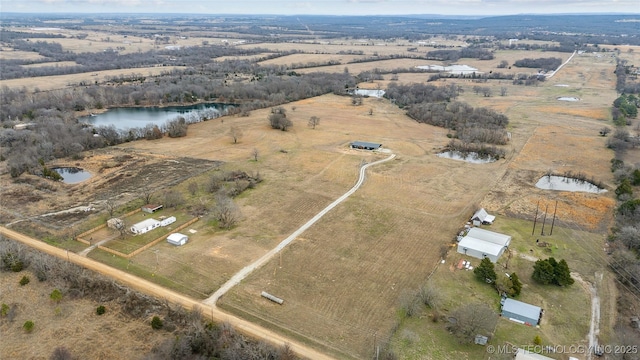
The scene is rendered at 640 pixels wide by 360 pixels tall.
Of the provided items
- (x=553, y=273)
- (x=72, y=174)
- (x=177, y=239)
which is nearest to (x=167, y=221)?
(x=177, y=239)

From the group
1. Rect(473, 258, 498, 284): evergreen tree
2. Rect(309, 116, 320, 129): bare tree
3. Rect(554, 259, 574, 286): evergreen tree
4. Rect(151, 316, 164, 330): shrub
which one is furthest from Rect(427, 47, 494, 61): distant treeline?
Rect(151, 316, 164, 330): shrub

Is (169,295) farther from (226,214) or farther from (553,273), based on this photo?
(553,273)

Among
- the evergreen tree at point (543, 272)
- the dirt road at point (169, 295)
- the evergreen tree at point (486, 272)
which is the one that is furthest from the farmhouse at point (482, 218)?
the dirt road at point (169, 295)

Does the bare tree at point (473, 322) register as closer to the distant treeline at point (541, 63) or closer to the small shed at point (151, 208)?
the small shed at point (151, 208)

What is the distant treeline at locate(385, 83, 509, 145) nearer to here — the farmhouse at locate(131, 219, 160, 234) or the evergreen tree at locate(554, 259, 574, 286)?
the evergreen tree at locate(554, 259, 574, 286)

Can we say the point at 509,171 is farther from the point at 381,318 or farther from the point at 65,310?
the point at 65,310

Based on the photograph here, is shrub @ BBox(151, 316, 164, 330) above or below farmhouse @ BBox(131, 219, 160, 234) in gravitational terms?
above
